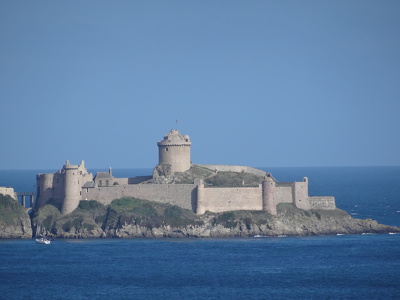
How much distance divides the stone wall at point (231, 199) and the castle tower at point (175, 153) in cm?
783

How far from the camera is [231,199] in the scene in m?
103

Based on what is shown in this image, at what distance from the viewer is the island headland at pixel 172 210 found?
99.9 m

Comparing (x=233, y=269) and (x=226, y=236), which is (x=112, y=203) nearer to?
(x=226, y=236)

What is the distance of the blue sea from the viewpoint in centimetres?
7469

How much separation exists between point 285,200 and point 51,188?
73.4ft

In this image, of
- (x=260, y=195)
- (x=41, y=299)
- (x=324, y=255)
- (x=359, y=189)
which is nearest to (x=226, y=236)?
(x=260, y=195)

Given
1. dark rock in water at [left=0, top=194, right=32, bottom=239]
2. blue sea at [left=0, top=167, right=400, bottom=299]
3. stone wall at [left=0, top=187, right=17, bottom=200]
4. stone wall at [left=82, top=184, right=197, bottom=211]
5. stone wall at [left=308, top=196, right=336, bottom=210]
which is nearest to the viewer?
blue sea at [left=0, top=167, right=400, bottom=299]

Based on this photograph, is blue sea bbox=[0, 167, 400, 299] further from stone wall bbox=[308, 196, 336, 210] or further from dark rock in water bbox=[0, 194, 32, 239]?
stone wall bbox=[308, 196, 336, 210]

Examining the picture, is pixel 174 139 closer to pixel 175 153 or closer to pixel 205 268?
pixel 175 153

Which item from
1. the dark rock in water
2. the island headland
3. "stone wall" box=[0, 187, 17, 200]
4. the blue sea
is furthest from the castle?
the blue sea

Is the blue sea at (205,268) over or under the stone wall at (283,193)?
under

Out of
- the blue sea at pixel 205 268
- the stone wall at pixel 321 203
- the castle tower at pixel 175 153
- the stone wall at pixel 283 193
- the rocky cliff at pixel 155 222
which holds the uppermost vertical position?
the castle tower at pixel 175 153

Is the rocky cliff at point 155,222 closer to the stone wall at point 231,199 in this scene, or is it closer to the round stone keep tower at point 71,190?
the round stone keep tower at point 71,190

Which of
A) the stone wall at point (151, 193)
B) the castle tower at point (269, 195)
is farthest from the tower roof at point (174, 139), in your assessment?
the castle tower at point (269, 195)
